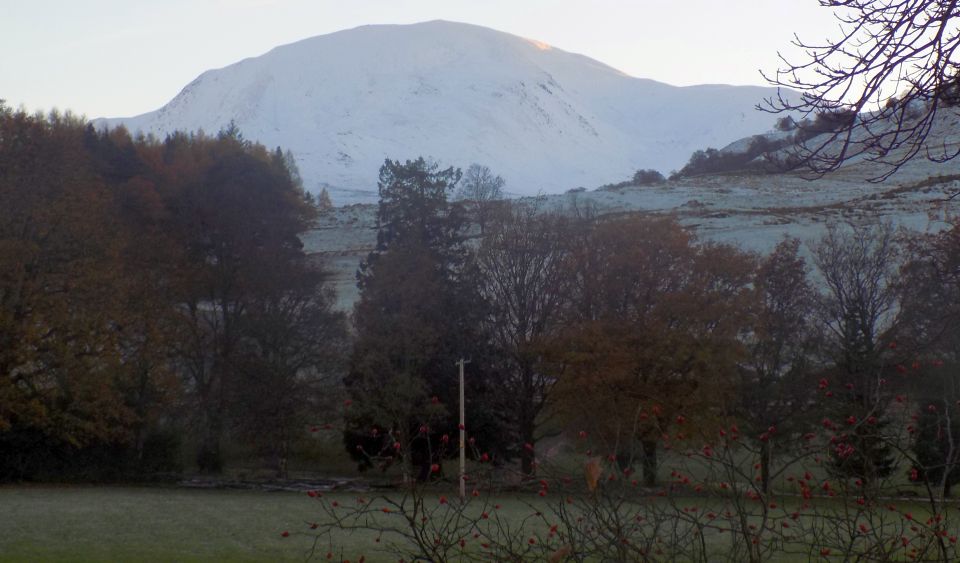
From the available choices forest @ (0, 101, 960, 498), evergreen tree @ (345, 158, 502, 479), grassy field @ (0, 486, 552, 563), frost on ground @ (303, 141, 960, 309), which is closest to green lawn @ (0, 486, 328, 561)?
grassy field @ (0, 486, 552, 563)

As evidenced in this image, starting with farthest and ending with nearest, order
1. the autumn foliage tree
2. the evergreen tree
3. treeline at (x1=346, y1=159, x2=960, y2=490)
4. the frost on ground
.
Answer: the frost on ground → the evergreen tree → treeline at (x1=346, y1=159, x2=960, y2=490) → the autumn foliage tree

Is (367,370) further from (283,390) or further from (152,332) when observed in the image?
(152,332)

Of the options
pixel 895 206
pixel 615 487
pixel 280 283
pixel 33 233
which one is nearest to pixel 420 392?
pixel 280 283

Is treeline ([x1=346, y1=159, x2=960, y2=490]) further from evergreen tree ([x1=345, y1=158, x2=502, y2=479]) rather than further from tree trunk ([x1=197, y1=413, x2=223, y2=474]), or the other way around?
tree trunk ([x1=197, y1=413, x2=223, y2=474])

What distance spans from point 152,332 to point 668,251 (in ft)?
70.5

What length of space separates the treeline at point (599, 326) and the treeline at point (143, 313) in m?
4.09

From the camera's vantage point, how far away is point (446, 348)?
42.5 metres

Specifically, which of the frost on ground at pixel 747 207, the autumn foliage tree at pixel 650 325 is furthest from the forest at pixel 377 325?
the frost on ground at pixel 747 207

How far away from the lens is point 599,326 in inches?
1534

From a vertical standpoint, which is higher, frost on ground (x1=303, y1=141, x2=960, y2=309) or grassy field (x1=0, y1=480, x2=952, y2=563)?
frost on ground (x1=303, y1=141, x2=960, y2=309)

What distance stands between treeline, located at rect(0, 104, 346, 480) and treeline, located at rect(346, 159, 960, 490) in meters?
4.09

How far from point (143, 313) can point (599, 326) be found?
1895 centimetres

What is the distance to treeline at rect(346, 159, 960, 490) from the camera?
38094mm

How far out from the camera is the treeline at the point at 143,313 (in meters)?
39.5
